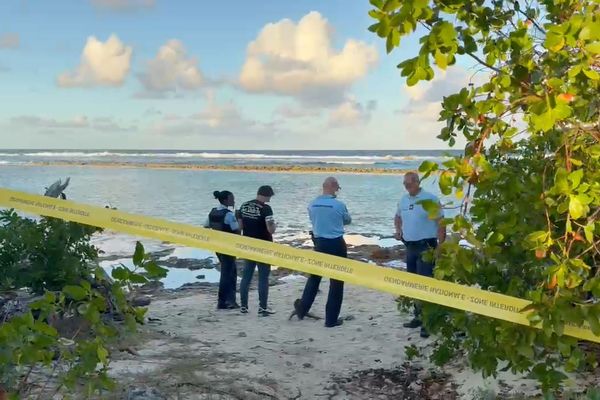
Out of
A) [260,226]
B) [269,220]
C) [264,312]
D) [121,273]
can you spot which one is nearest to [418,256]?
[269,220]

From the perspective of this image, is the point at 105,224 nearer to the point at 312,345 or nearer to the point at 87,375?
the point at 87,375

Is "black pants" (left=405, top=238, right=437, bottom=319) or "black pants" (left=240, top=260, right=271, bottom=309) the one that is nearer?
"black pants" (left=405, top=238, right=437, bottom=319)

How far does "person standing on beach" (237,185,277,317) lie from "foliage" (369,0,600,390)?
4640 mm

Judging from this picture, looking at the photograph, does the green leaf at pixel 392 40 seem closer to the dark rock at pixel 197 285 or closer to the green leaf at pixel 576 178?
the green leaf at pixel 576 178

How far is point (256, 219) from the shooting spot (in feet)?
25.1

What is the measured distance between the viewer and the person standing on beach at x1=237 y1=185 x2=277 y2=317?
25.0ft

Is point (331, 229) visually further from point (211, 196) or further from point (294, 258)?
point (211, 196)

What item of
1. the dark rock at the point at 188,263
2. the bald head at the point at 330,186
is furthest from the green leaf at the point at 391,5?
the dark rock at the point at 188,263

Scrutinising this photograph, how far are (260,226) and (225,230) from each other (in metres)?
0.50

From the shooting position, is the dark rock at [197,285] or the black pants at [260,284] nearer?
the black pants at [260,284]

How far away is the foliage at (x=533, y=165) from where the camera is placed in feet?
6.81

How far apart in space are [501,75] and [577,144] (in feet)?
1.50

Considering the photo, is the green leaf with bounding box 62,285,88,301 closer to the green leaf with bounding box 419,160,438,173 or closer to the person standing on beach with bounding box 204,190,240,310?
the green leaf with bounding box 419,160,438,173

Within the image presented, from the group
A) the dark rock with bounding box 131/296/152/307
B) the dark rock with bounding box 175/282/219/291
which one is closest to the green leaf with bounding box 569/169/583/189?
the dark rock with bounding box 131/296/152/307
